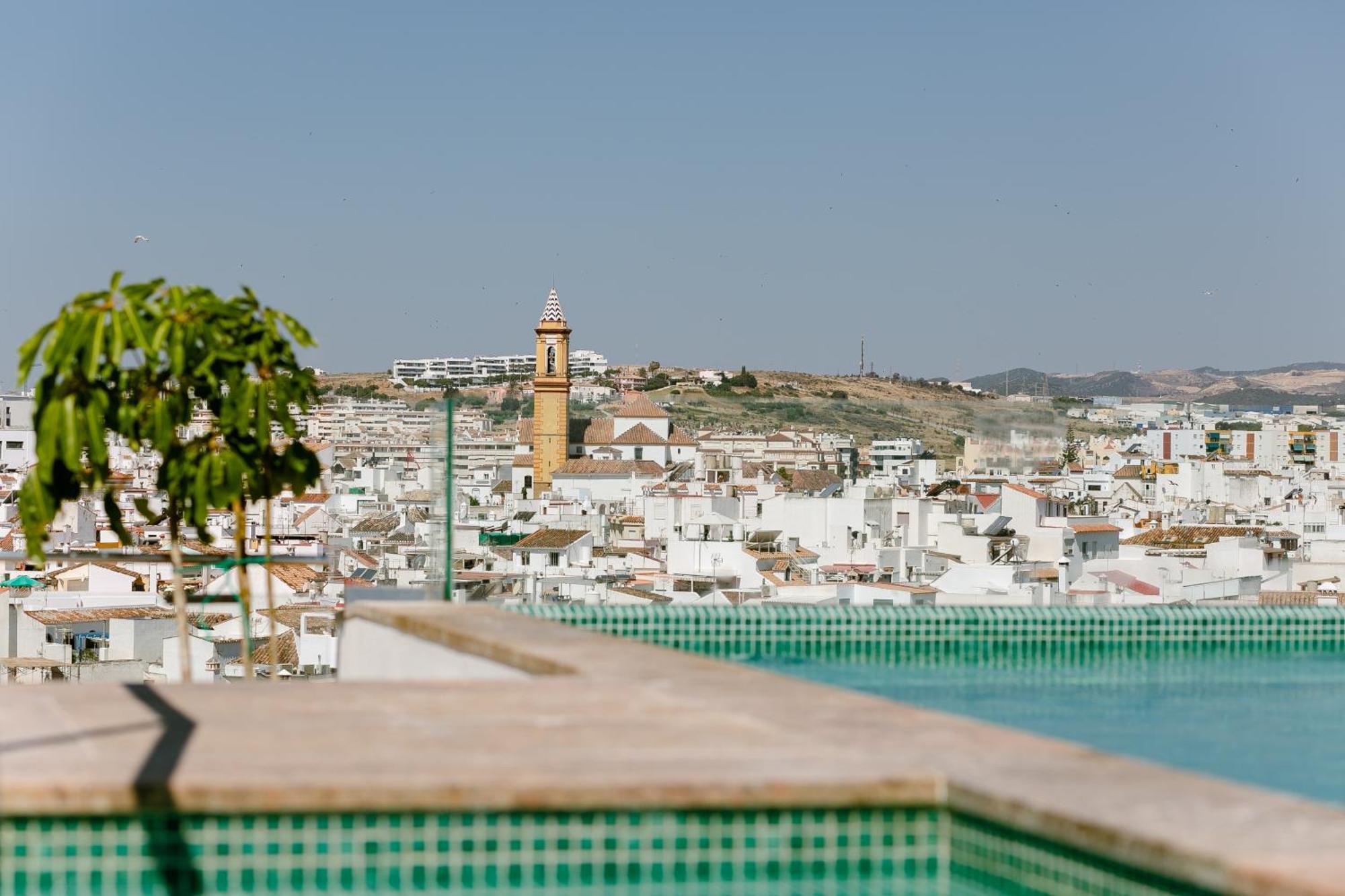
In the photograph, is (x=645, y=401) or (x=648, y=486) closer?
(x=645, y=401)

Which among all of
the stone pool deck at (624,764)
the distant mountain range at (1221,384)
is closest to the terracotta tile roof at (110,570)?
the stone pool deck at (624,764)

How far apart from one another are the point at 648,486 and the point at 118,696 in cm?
3305

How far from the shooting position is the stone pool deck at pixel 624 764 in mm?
1939

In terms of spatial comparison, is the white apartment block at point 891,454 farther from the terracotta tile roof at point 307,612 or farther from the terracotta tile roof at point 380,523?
the terracotta tile roof at point 307,612

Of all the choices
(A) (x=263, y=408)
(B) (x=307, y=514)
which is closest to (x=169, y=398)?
(A) (x=263, y=408)

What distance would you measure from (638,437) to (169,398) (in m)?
23.9

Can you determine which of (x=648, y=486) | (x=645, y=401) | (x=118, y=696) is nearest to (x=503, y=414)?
(x=118, y=696)

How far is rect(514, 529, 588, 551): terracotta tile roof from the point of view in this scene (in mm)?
23859

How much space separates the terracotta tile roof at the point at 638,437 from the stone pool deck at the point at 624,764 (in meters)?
19.2

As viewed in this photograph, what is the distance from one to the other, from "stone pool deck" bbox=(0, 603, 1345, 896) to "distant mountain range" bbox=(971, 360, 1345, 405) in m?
134

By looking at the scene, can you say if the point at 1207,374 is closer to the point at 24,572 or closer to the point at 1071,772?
the point at 24,572

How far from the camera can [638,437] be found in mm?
28328

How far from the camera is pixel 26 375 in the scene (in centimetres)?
402

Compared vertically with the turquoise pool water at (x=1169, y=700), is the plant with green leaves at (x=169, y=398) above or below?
above
